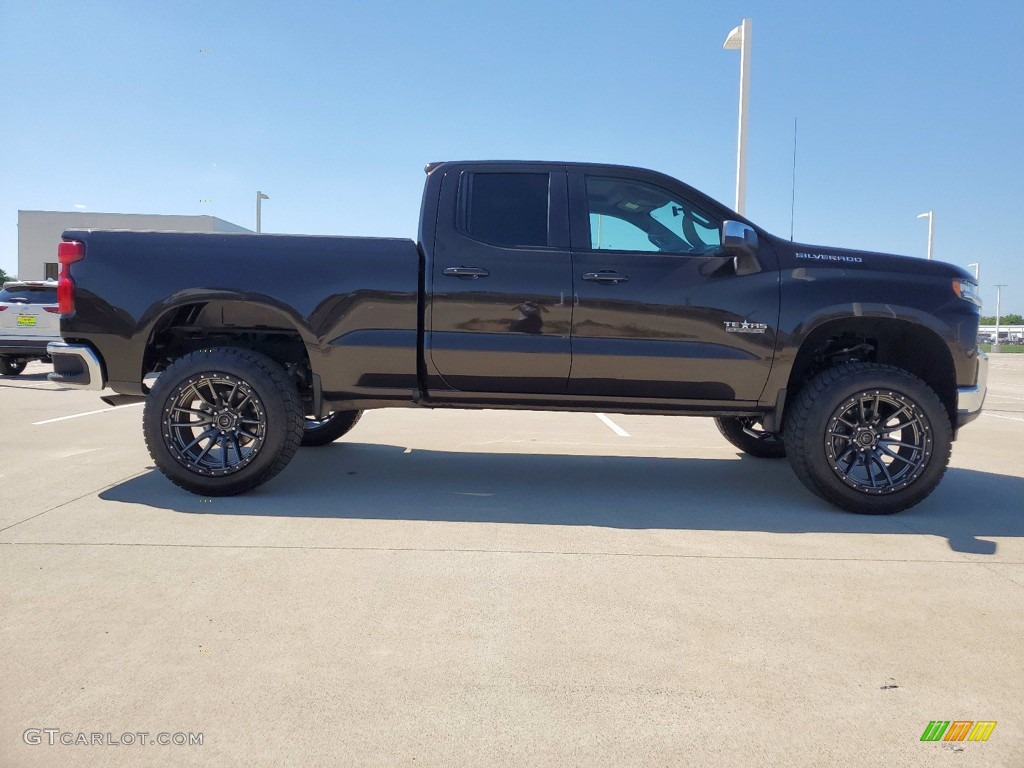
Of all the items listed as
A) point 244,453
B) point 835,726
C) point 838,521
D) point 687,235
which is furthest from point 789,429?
point 244,453

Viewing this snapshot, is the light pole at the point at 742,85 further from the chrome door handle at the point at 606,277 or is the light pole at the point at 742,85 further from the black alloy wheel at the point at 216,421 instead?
the black alloy wheel at the point at 216,421

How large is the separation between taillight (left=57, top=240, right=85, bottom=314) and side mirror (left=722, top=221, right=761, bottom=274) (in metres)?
3.96

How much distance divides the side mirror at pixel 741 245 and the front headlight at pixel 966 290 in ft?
4.07

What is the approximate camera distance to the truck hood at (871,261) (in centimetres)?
471

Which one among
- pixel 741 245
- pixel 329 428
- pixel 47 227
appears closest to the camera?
pixel 741 245

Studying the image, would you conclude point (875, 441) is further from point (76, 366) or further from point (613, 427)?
point (76, 366)

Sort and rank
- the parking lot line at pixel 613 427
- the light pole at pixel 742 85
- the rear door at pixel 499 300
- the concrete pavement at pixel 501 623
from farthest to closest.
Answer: the light pole at pixel 742 85 → the parking lot line at pixel 613 427 → the rear door at pixel 499 300 → the concrete pavement at pixel 501 623

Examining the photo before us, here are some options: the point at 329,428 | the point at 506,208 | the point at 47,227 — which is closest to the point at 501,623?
the point at 506,208

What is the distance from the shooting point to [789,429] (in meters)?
4.76

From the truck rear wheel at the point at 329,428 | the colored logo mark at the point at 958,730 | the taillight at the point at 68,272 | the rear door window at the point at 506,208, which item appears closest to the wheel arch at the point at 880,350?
the rear door window at the point at 506,208

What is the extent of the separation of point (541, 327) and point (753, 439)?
2.78 metres

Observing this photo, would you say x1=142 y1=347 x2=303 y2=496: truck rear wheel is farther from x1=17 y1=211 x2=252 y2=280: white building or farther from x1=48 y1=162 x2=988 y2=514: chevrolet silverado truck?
x1=17 y1=211 x2=252 y2=280: white building

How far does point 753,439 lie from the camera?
6535 mm

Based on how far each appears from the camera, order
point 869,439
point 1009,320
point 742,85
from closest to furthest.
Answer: point 869,439 < point 742,85 < point 1009,320
